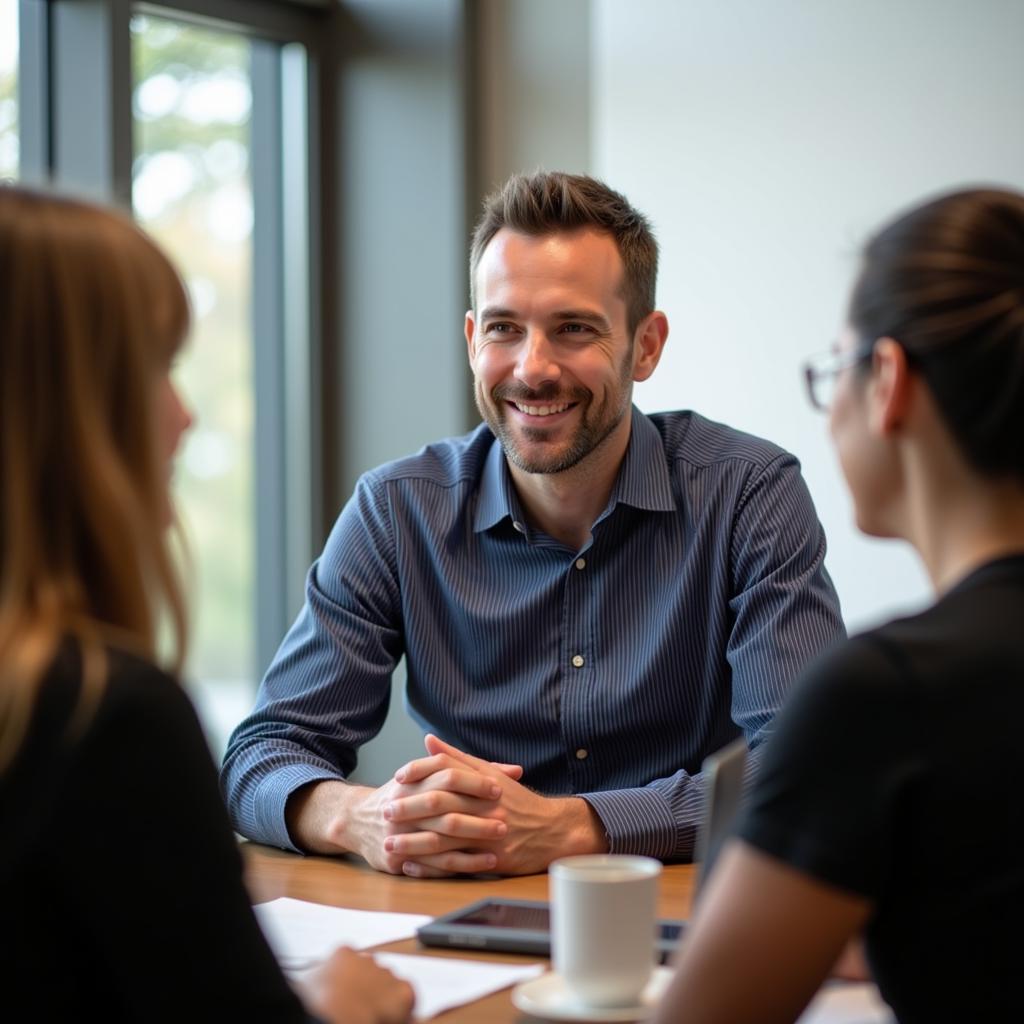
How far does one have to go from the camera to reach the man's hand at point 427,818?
68.4 inches

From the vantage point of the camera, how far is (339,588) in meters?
2.26

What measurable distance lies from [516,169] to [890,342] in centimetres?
269

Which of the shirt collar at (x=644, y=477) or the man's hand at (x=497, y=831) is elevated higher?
the shirt collar at (x=644, y=477)

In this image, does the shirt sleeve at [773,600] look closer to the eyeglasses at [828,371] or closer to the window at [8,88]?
the eyeglasses at [828,371]

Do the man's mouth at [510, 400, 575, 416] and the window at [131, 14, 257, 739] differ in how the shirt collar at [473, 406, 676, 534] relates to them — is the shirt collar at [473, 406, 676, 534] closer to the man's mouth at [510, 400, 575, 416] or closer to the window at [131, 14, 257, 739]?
the man's mouth at [510, 400, 575, 416]

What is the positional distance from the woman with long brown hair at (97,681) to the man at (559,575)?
948mm

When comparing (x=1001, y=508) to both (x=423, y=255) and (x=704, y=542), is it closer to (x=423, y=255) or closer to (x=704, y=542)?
(x=704, y=542)

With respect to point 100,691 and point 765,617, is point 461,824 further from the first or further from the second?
point 100,691

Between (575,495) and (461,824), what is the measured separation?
0.74m

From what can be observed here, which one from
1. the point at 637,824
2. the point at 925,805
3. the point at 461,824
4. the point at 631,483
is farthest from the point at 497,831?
the point at 925,805

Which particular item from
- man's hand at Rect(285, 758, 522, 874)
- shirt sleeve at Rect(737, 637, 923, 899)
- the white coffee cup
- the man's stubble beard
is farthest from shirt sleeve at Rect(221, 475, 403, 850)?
shirt sleeve at Rect(737, 637, 923, 899)

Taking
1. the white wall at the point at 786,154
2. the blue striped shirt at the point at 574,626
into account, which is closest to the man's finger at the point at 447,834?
the blue striped shirt at the point at 574,626

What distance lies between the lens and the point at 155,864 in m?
0.95

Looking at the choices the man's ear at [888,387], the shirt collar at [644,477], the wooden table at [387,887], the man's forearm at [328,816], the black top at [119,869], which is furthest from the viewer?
the shirt collar at [644,477]
